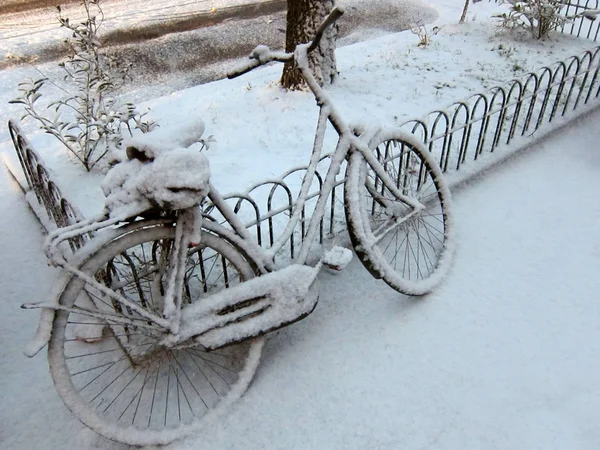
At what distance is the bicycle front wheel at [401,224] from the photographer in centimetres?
295

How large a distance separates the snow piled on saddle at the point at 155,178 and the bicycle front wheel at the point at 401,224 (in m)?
1.04

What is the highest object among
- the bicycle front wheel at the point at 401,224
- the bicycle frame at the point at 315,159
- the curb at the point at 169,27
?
the bicycle frame at the point at 315,159

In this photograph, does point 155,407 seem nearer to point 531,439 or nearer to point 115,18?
point 531,439

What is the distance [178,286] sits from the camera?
7.77 ft

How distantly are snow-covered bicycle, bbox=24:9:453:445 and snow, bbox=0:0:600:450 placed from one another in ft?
0.62

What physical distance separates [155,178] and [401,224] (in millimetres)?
2167

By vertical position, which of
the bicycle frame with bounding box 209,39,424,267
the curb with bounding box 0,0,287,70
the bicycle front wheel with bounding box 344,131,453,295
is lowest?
the curb with bounding box 0,0,287,70

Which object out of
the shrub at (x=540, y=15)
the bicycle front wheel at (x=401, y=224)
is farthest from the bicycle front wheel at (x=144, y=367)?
the shrub at (x=540, y=15)

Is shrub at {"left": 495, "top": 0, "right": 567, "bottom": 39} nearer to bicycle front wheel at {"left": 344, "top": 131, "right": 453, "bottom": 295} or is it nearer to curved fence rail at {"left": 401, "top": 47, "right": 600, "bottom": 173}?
curved fence rail at {"left": 401, "top": 47, "right": 600, "bottom": 173}

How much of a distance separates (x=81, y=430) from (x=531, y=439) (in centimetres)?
230

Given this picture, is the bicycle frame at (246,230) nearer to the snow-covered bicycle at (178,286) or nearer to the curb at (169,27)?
the snow-covered bicycle at (178,286)

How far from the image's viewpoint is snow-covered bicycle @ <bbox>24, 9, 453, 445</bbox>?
2189 millimetres

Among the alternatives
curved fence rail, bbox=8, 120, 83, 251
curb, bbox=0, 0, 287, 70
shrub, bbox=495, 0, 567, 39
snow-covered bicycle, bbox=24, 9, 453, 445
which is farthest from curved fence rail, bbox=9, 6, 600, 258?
curb, bbox=0, 0, 287, 70

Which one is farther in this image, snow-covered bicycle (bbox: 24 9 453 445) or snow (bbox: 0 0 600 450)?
snow (bbox: 0 0 600 450)
